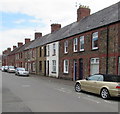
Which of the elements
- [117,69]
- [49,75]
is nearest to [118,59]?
[117,69]

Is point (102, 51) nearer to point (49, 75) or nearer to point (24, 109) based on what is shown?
point (24, 109)

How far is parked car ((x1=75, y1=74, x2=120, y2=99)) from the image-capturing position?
11.0 meters

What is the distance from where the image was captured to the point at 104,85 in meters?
11.7

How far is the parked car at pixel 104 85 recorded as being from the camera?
10984mm

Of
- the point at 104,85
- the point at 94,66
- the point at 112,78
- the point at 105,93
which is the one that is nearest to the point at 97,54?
the point at 94,66

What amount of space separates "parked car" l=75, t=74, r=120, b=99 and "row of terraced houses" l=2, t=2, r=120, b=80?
171 inches

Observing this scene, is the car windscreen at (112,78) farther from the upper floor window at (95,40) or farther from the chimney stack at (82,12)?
the chimney stack at (82,12)

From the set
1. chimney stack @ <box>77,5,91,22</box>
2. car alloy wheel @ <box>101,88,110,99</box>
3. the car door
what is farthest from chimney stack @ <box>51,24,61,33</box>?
car alloy wheel @ <box>101,88,110,99</box>

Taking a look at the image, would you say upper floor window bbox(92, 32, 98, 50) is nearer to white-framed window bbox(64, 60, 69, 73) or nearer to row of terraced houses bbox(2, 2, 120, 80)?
row of terraced houses bbox(2, 2, 120, 80)

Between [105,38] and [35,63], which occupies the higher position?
[105,38]

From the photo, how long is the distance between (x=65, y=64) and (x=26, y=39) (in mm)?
34955

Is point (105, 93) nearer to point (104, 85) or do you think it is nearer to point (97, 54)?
point (104, 85)

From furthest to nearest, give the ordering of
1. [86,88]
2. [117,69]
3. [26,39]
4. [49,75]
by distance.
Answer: [26,39] → [49,75] → [117,69] → [86,88]

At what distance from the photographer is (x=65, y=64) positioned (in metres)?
26.6
